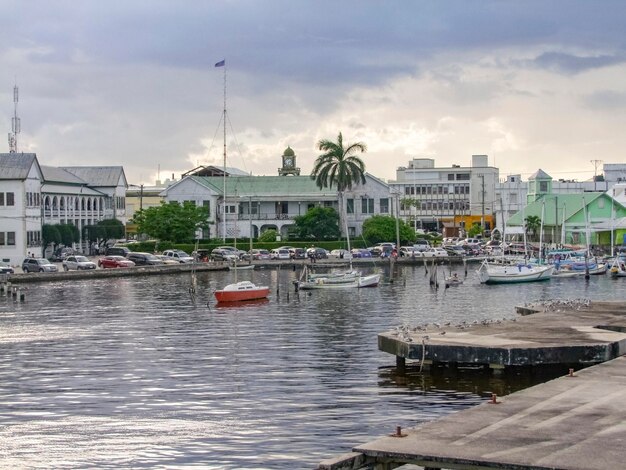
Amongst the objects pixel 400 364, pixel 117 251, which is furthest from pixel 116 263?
pixel 400 364

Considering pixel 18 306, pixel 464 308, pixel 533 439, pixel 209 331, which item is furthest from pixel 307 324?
pixel 533 439

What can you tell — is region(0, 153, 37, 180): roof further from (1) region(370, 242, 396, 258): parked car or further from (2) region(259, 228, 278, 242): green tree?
(1) region(370, 242, 396, 258): parked car

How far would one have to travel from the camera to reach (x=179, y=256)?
148 m

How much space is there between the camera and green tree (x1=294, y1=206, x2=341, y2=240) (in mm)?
168250

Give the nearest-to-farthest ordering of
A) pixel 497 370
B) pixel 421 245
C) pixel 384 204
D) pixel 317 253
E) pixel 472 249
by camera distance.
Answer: pixel 497 370 < pixel 317 253 < pixel 472 249 < pixel 421 245 < pixel 384 204

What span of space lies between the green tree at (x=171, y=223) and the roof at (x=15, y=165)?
77.7ft

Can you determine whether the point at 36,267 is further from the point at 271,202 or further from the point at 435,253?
the point at 271,202

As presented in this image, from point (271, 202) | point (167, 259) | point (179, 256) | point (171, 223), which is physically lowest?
point (167, 259)

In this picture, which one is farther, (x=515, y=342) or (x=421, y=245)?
(x=421, y=245)

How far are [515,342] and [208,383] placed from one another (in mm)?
13926

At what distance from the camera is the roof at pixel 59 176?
6097 inches

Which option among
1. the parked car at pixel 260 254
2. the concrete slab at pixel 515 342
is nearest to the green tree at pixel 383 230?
the parked car at pixel 260 254

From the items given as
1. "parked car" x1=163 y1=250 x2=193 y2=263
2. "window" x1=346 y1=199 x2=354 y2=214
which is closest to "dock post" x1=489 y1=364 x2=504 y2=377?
"parked car" x1=163 y1=250 x2=193 y2=263

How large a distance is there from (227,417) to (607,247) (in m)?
134
